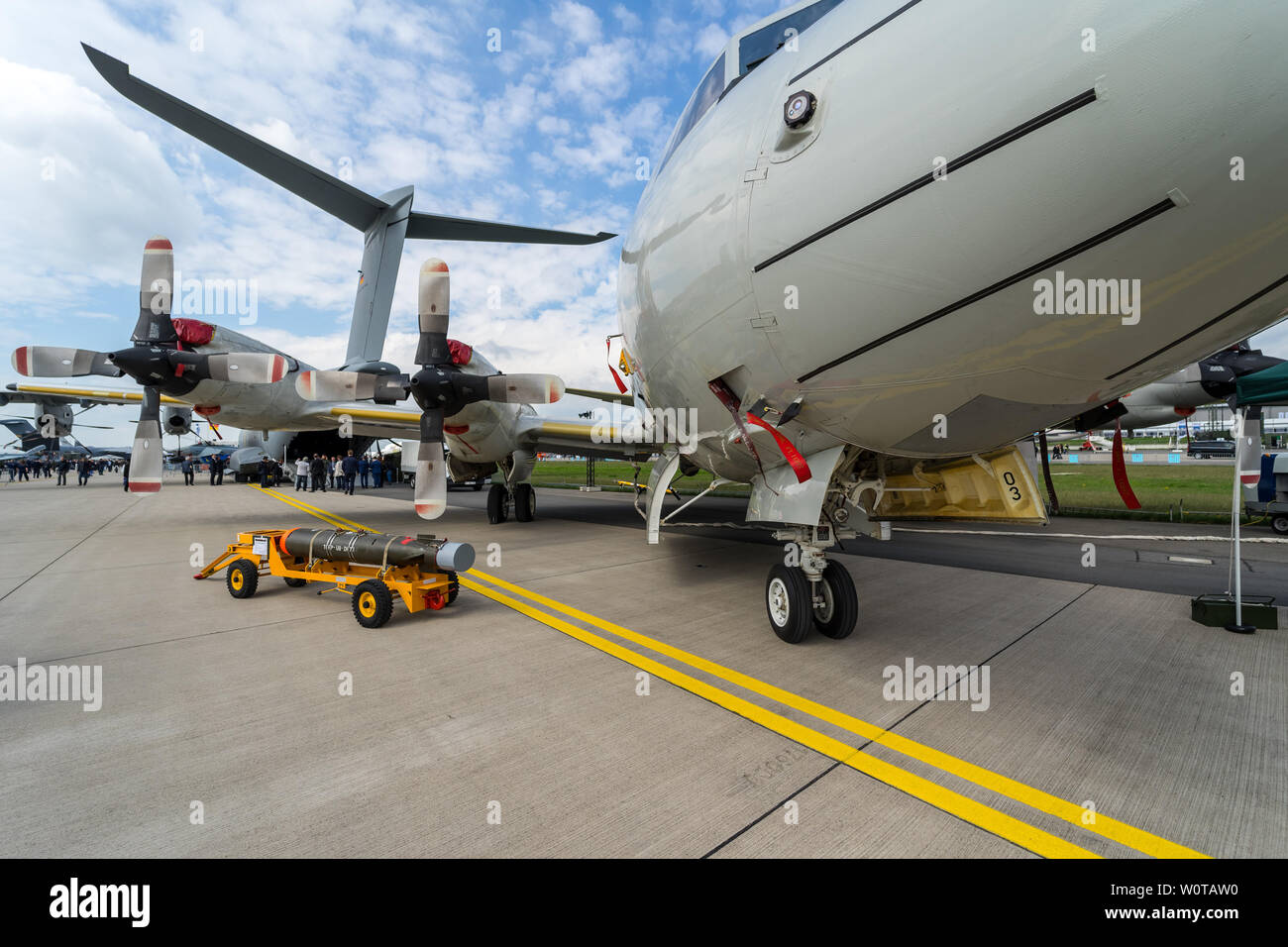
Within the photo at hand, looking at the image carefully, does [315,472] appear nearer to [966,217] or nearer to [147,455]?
[147,455]

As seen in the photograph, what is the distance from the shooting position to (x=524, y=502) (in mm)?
12672

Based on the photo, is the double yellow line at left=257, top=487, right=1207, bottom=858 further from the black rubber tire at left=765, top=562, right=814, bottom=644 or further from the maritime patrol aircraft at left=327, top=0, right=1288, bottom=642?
the maritime patrol aircraft at left=327, top=0, right=1288, bottom=642

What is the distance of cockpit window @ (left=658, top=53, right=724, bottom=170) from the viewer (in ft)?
12.7

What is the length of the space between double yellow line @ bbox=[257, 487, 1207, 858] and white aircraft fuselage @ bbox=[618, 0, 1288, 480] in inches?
67.7

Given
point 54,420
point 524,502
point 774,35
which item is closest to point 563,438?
point 524,502

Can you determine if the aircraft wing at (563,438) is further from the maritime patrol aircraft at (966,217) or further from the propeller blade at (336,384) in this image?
the maritime patrol aircraft at (966,217)

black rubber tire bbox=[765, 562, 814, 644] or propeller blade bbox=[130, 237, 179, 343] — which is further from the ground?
propeller blade bbox=[130, 237, 179, 343]

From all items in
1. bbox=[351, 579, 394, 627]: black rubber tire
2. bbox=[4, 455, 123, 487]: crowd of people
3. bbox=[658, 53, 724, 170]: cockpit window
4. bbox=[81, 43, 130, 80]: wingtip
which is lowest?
bbox=[351, 579, 394, 627]: black rubber tire

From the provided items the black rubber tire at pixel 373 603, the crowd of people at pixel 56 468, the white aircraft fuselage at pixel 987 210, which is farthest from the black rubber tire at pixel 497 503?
the crowd of people at pixel 56 468

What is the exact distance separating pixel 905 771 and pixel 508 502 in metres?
11.2

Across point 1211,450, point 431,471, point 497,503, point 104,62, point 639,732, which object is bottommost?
point 639,732

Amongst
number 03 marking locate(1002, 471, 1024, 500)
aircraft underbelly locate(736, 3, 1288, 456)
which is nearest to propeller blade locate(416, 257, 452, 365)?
aircraft underbelly locate(736, 3, 1288, 456)
